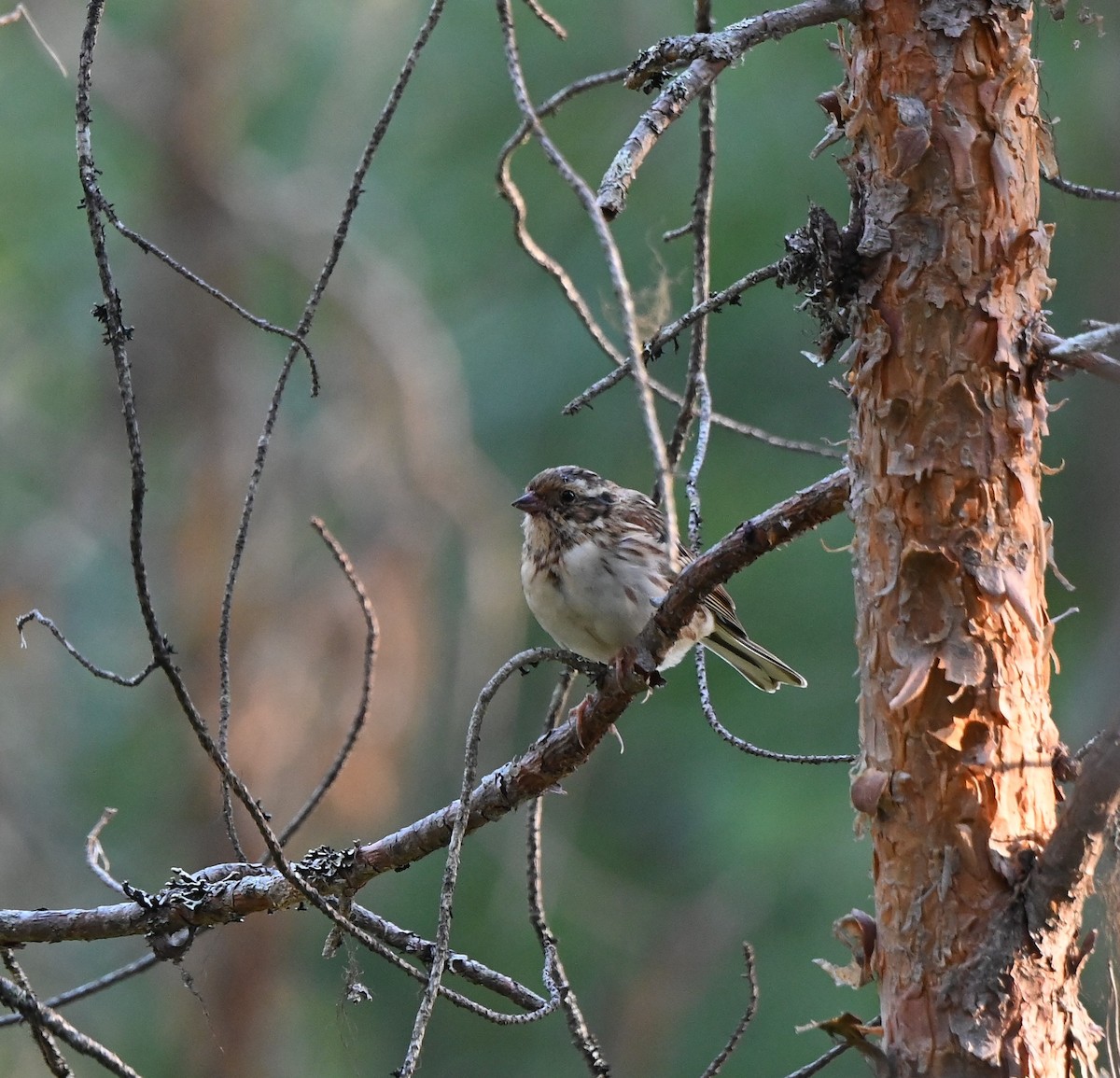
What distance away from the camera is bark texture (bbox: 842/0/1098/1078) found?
234cm

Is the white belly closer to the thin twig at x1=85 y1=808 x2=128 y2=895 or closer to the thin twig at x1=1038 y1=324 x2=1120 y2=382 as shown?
the thin twig at x1=85 y1=808 x2=128 y2=895

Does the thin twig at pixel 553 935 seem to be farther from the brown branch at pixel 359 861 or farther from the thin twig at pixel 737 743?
the thin twig at pixel 737 743

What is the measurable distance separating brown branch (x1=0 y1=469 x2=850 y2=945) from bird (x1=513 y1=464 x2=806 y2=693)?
1012mm

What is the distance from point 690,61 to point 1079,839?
137 centimetres

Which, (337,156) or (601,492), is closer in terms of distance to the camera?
(601,492)

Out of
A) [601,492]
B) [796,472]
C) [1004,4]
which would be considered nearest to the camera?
[1004,4]

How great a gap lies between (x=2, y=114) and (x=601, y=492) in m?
10.3

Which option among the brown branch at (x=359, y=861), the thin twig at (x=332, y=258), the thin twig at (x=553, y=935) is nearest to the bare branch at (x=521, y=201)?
the thin twig at (x=332, y=258)

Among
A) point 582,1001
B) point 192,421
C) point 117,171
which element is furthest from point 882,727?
point 117,171

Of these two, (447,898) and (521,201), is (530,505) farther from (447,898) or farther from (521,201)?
(447,898)

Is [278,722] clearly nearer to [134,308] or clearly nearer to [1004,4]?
[134,308]

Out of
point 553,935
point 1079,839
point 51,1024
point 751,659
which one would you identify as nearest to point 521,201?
point 1079,839

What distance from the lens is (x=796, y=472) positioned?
36.6ft

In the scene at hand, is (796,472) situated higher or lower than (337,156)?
lower
